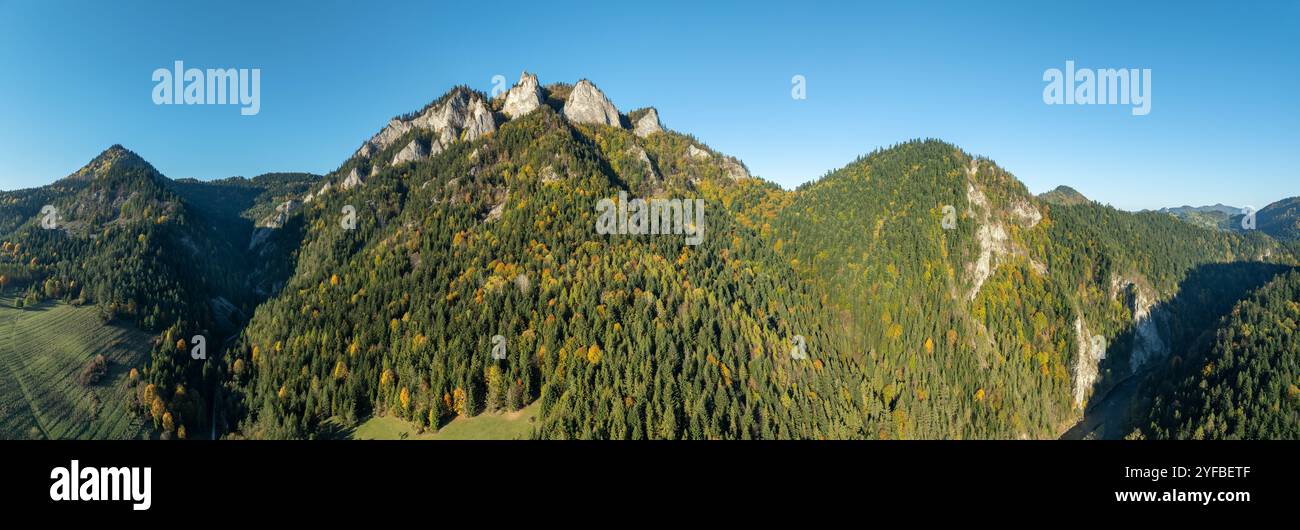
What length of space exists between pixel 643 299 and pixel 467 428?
4584 centimetres

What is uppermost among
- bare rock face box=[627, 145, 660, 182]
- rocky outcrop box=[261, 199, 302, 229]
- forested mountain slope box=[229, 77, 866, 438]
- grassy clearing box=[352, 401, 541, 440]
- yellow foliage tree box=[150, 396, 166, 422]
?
bare rock face box=[627, 145, 660, 182]

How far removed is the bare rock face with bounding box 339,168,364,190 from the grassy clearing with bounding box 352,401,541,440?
419 feet

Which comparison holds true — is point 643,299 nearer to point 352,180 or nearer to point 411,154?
point 411,154

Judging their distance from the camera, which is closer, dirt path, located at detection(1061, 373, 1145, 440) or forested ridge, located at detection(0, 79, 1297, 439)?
forested ridge, located at detection(0, 79, 1297, 439)

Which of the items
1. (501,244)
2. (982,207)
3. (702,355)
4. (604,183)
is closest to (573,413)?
(702,355)

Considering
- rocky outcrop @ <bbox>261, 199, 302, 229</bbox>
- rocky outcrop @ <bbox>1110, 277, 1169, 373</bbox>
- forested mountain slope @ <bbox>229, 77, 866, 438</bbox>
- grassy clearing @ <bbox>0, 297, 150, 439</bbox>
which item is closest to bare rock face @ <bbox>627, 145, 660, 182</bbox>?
forested mountain slope @ <bbox>229, 77, 866, 438</bbox>

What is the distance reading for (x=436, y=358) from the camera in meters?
91.2

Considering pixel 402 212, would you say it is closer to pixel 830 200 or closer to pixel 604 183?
pixel 604 183

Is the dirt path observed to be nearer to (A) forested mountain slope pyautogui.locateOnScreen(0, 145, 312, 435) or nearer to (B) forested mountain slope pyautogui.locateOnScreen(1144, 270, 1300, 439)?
(B) forested mountain slope pyautogui.locateOnScreen(1144, 270, 1300, 439)

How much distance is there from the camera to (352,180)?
184250 millimetres

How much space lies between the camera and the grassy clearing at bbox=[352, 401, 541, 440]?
257ft

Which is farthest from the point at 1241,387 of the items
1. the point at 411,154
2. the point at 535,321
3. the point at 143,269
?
the point at 143,269

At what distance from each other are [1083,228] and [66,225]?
32612 cm

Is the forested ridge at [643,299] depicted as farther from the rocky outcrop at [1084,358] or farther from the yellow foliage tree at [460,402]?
the yellow foliage tree at [460,402]
